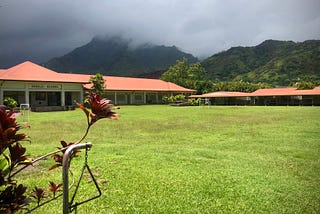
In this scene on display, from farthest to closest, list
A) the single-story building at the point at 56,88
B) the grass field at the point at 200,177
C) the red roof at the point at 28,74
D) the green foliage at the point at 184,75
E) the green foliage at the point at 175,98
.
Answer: the green foliage at the point at 184,75 < the green foliage at the point at 175,98 < the single-story building at the point at 56,88 < the red roof at the point at 28,74 < the grass field at the point at 200,177

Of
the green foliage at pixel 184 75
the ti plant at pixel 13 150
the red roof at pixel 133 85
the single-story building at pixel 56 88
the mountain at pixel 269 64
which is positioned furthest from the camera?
the mountain at pixel 269 64

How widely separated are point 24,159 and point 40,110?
2941 cm

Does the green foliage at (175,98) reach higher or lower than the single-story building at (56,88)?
lower

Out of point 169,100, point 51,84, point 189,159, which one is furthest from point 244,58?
point 189,159

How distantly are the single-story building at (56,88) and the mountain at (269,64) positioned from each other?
45.3 m

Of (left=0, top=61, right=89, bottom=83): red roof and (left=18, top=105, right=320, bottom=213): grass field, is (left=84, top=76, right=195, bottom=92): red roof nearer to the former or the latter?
(left=0, top=61, right=89, bottom=83): red roof

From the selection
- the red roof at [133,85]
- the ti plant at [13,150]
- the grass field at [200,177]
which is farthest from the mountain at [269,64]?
the ti plant at [13,150]

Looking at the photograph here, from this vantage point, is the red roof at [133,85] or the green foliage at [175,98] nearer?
the red roof at [133,85]

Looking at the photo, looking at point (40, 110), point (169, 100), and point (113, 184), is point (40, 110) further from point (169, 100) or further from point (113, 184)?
point (113, 184)

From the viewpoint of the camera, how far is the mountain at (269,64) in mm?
82812

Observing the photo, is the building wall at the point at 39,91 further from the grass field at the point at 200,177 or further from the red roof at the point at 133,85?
the grass field at the point at 200,177

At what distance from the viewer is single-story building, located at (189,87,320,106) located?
42.0m

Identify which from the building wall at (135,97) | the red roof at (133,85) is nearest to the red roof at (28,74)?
the red roof at (133,85)

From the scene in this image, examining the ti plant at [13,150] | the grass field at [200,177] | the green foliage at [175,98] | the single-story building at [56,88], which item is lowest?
the grass field at [200,177]
